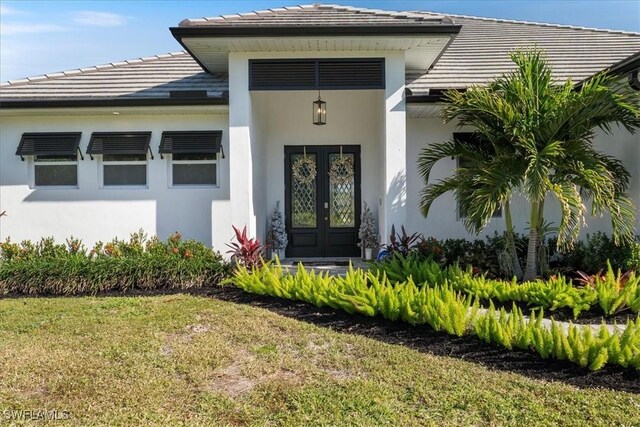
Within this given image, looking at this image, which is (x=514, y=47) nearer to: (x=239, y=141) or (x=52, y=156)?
(x=239, y=141)

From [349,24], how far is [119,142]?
4942 mm

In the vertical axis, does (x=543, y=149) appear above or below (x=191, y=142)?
below

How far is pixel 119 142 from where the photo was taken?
881cm

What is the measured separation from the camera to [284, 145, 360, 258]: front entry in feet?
33.9

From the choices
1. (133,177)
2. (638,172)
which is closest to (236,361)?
(133,177)

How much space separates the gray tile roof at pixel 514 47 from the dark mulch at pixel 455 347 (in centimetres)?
494

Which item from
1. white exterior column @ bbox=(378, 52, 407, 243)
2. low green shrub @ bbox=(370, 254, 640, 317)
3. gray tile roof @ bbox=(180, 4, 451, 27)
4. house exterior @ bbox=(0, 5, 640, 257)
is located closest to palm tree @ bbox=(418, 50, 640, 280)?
low green shrub @ bbox=(370, 254, 640, 317)

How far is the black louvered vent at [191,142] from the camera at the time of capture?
866 centimetres

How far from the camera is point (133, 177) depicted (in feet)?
29.7

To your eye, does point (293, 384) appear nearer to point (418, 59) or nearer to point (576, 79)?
point (418, 59)

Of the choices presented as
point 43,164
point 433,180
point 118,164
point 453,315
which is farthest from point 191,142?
point 453,315

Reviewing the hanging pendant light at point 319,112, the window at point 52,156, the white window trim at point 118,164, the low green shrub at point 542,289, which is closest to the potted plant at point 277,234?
the hanging pendant light at point 319,112

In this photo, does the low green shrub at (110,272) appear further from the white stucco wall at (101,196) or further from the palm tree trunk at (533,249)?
the palm tree trunk at (533,249)

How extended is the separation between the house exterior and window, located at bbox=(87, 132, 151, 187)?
0.02 m
